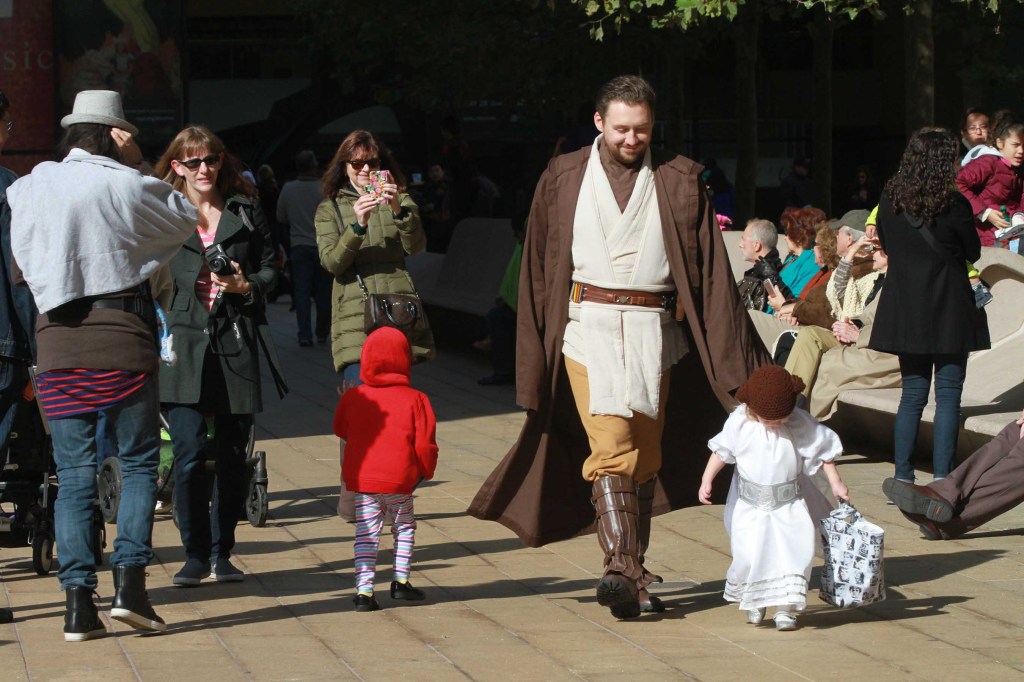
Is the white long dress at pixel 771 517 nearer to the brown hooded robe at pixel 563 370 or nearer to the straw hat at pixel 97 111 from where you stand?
the brown hooded robe at pixel 563 370

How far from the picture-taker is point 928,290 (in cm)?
887

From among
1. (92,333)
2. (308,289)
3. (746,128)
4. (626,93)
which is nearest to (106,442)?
(92,333)

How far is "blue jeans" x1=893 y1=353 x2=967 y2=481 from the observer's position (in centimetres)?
897

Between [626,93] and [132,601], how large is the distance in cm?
245

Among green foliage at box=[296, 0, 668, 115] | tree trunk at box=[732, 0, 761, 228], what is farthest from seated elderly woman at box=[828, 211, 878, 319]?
tree trunk at box=[732, 0, 761, 228]

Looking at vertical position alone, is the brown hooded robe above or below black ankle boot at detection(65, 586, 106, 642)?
above

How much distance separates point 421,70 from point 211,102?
1559cm

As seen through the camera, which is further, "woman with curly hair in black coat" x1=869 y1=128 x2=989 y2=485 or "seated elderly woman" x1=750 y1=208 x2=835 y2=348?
"seated elderly woman" x1=750 y1=208 x2=835 y2=348

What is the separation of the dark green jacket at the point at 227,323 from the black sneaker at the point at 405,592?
0.96 m

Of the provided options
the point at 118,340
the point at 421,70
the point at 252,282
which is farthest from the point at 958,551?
the point at 421,70

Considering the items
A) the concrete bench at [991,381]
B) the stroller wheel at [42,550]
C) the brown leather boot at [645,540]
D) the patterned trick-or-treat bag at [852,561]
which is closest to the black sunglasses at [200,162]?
the stroller wheel at [42,550]

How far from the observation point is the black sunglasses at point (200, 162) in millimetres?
7145

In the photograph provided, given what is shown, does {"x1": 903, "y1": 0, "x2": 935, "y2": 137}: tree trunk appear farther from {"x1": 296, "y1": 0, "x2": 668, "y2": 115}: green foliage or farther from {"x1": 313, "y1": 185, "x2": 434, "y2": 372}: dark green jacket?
{"x1": 313, "y1": 185, "x2": 434, "y2": 372}: dark green jacket

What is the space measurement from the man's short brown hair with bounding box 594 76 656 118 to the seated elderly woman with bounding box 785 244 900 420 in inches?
172
